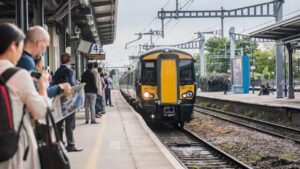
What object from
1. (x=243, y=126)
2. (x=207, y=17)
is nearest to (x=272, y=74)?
(x=207, y=17)

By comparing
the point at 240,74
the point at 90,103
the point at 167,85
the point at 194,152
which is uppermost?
the point at 240,74

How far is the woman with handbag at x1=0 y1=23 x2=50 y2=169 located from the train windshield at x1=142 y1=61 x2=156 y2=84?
15104 millimetres

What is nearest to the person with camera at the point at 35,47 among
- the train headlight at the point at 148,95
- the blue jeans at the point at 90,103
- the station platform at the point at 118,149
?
the station platform at the point at 118,149

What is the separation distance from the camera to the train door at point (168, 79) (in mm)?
18734

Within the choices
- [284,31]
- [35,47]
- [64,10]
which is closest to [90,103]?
[64,10]

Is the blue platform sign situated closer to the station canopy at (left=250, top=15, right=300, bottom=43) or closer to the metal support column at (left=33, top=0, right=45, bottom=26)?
the station canopy at (left=250, top=15, right=300, bottom=43)

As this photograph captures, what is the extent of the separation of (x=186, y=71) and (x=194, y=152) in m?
4.95

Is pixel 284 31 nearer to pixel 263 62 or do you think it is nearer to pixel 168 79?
pixel 168 79

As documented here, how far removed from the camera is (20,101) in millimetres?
3857

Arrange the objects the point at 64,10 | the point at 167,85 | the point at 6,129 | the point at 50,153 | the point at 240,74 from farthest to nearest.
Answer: the point at 240,74 < the point at 167,85 < the point at 64,10 < the point at 50,153 < the point at 6,129

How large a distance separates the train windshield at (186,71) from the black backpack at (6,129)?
15397 mm

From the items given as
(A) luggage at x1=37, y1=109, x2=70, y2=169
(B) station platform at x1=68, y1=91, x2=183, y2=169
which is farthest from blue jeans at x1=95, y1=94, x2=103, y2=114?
(A) luggage at x1=37, y1=109, x2=70, y2=169

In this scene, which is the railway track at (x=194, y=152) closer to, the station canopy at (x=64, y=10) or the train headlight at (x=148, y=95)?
the train headlight at (x=148, y=95)

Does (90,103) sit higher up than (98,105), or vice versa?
(90,103)
